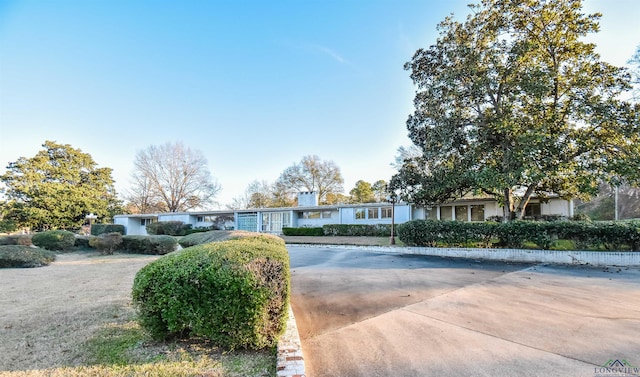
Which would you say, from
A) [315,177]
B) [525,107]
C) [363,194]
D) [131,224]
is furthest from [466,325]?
[131,224]

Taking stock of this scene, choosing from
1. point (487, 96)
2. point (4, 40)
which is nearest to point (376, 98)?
point (487, 96)

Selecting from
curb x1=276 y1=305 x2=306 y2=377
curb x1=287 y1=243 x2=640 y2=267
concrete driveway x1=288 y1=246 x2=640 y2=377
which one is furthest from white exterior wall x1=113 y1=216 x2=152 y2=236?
curb x1=276 y1=305 x2=306 y2=377

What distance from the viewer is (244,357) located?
2.87m

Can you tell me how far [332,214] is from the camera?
26016 millimetres

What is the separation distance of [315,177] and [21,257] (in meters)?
30.0

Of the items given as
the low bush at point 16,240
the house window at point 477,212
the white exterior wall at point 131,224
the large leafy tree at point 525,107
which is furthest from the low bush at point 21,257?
the white exterior wall at point 131,224

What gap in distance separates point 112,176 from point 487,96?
129 feet

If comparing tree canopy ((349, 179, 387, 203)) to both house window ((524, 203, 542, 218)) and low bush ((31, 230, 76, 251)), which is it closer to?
house window ((524, 203, 542, 218))

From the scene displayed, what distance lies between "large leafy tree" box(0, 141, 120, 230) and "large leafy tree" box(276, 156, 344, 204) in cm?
2120

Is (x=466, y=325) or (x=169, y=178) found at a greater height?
(x=169, y=178)

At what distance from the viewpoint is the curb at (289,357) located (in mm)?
2496

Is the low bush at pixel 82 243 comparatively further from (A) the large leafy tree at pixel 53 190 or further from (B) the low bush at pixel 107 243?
(A) the large leafy tree at pixel 53 190

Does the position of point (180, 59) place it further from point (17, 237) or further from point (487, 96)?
point (487, 96)

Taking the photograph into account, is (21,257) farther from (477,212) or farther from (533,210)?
(533,210)
